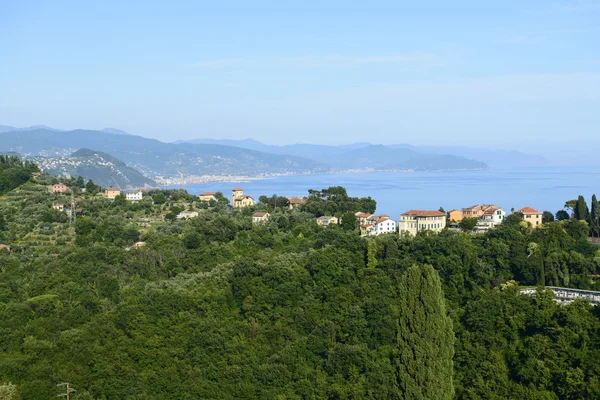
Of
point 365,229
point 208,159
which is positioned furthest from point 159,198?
point 208,159

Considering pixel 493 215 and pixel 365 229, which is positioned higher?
pixel 493 215

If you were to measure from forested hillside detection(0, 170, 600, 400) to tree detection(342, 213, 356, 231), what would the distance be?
1.88 metres

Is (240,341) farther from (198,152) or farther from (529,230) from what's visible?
(198,152)

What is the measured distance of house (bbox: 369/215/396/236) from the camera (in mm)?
30688

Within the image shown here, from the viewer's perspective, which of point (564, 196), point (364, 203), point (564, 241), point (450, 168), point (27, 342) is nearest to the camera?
point (27, 342)

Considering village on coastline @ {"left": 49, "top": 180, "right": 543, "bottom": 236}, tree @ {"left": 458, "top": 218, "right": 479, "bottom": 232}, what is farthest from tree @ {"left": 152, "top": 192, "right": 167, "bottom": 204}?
tree @ {"left": 458, "top": 218, "right": 479, "bottom": 232}

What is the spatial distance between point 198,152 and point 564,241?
162m

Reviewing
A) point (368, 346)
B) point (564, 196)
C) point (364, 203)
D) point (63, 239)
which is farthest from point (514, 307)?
point (564, 196)

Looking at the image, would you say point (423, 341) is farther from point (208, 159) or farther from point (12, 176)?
point (208, 159)

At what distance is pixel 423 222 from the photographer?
3003 centimetres

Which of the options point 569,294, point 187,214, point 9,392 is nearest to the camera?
point 9,392

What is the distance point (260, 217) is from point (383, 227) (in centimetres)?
626

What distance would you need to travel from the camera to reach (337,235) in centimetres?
2673

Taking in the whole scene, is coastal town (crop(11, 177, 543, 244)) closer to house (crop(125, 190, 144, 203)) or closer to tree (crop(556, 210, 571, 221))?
tree (crop(556, 210, 571, 221))
